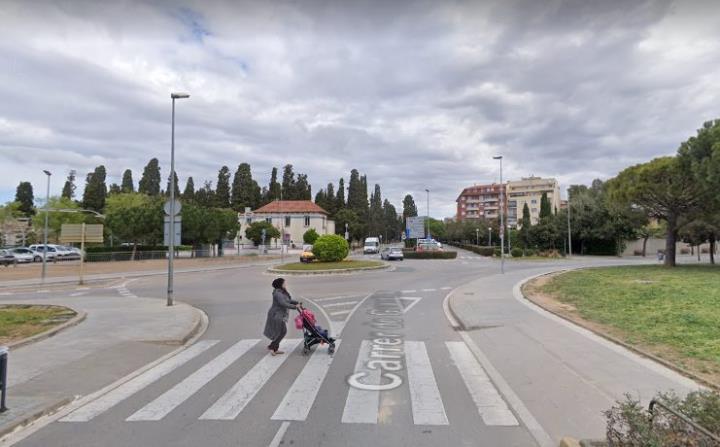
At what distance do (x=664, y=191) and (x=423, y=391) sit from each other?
28.4 m

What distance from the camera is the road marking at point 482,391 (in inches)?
221

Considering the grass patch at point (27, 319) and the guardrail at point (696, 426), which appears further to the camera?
the grass patch at point (27, 319)

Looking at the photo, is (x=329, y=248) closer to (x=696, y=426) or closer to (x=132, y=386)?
(x=132, y=386)

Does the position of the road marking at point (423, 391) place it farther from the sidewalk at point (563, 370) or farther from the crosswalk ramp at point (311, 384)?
the sidewalk at point (563, 370)

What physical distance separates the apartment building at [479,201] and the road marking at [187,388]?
14492 centimetres

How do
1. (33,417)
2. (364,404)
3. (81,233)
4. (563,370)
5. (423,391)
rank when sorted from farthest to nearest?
(81,233)
(563,370)
(423,391)
(364,404)
(33,417)

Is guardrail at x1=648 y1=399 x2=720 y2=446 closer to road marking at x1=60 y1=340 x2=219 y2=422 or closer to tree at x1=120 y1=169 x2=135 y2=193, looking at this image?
road marking at x1=60 y1=340 x2=219 y2=422

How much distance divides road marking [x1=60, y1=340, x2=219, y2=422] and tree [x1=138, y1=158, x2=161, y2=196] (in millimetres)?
101561

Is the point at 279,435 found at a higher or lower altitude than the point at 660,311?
lower

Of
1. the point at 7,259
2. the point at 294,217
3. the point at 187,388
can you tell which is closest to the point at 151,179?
the point at 294,217

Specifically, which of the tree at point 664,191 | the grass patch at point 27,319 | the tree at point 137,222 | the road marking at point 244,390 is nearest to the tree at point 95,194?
the tree at point 137,222

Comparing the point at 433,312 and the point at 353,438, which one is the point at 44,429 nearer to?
the point at 353,438

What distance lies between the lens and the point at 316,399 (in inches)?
248

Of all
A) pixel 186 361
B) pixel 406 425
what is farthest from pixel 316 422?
pixel 186 361
